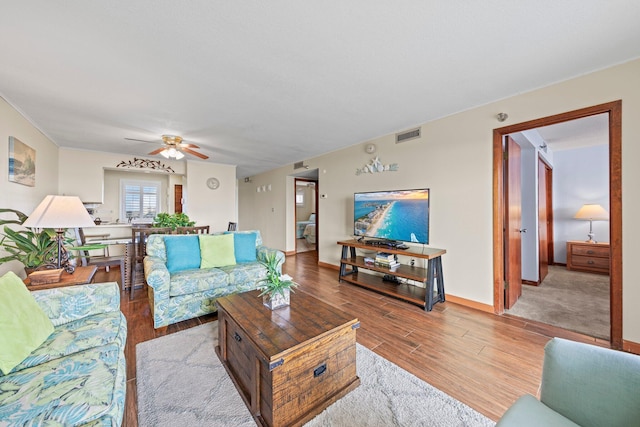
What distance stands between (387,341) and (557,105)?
276cm

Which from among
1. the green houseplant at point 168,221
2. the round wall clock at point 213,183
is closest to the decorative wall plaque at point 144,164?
the round wall clock at point 213,183

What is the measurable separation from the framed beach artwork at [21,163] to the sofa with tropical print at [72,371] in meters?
2.17

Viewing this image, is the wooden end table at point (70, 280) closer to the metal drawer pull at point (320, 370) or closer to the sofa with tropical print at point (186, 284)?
the sofa with tropical print at point (186, 284)

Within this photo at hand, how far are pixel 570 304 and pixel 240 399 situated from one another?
12.7 feet

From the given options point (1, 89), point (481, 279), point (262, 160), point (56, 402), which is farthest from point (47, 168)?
point (481, 279)

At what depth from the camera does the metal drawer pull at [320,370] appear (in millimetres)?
1396

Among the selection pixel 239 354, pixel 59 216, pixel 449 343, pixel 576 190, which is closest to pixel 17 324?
pixel 59 216

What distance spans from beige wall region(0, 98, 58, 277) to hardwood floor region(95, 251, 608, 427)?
160 centimetres

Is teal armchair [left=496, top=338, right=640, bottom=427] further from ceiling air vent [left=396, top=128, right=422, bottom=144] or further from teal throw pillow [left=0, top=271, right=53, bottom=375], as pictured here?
ceiling air vent [left=396, top=128, right=422, bottom=144]

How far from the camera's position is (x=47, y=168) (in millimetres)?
3830

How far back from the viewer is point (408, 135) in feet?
11.5

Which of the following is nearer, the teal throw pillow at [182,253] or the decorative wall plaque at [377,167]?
the teal throw pillow at [182,253]

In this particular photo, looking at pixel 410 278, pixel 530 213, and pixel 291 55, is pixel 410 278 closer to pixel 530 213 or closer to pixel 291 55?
pixel 530 213

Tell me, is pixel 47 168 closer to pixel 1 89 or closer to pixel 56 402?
pixel 1 89
